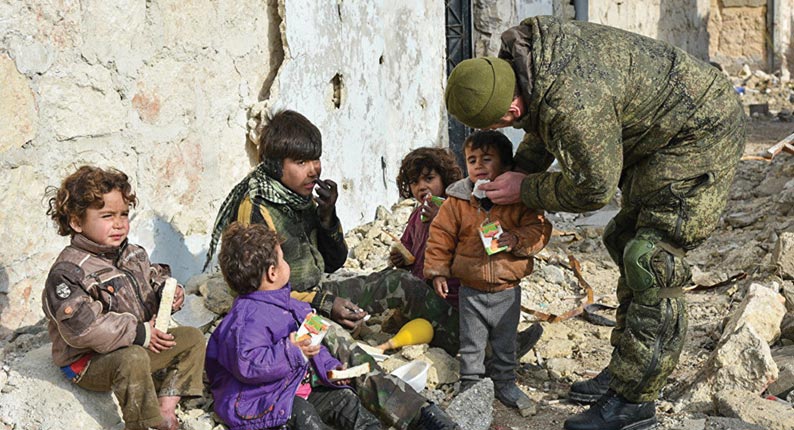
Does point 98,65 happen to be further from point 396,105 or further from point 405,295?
point 396,105

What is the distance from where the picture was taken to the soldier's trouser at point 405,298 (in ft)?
14.0

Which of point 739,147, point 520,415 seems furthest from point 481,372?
point 739,147

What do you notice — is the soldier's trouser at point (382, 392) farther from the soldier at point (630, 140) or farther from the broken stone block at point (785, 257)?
the broken stone block at point (785, 257)

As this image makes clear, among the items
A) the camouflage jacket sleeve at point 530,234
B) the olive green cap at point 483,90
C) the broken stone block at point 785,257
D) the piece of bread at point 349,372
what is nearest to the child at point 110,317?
the piece of bread at point 349,372

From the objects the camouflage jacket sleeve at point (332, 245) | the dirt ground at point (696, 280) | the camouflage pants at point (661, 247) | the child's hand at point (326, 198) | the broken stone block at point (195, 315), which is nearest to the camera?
the camouflage pants at point (661, 247)

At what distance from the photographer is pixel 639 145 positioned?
347 cm

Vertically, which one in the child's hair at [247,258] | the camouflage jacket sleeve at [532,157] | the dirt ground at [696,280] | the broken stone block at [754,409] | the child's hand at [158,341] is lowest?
the dirt ground at [696,280]

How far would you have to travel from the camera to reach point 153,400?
3143 mm

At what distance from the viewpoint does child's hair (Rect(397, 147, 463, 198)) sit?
15.2ft

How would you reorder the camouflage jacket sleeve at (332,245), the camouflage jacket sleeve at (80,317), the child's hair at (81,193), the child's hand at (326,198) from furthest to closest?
the camouflage jacket sleeve at (332,245) < the child's hand at (326,198) < the child's hair at (81,193) < the camouflage jacket sleeve at (80,317)

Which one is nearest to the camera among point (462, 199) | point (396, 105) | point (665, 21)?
point (462, 199)

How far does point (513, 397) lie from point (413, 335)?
59 cm

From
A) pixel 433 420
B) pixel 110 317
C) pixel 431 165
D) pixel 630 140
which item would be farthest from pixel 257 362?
pixel 431 165

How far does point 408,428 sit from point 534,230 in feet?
3.28
